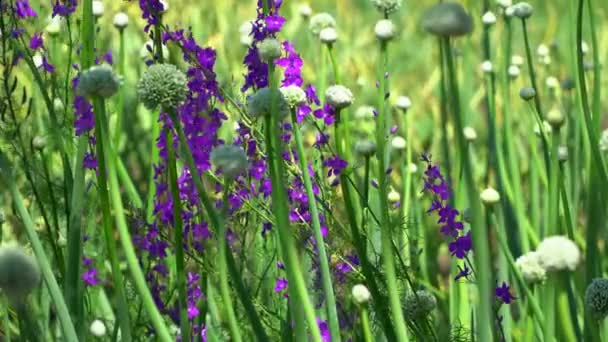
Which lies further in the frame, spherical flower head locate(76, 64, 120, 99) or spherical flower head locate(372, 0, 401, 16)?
spherical flower head locate(372, 0, 401, 16)

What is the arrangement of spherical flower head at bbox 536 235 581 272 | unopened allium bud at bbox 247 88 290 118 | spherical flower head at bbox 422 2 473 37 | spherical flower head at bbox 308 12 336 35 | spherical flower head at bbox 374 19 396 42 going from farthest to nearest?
spherical flower head at bbox 308 12 336 35 → spherical flower head at bbox 374 19 396 42 → unopened allium bud at bbox 247 88 290 118 → spherical flower head at bbox 536 235 581 272 → spherical flower head at bbox 422 2 473 37

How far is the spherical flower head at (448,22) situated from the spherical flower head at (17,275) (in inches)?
10.8

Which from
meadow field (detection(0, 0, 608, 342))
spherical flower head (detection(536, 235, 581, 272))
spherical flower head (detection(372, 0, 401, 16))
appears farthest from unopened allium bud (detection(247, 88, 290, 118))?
spherical flower head (detection(372, 0, 401, 16))

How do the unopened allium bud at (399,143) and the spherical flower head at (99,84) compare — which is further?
the unopened allium bud at (399,143)

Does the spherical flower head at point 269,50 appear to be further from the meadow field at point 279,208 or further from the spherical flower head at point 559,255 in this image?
the spherical flower head at point 559,255

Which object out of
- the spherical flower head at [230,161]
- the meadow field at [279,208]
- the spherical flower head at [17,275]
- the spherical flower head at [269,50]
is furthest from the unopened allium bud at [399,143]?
the spherical flower head at [17,275]

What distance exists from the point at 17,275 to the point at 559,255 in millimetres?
340

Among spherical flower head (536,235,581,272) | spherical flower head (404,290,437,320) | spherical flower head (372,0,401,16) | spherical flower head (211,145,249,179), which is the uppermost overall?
spherical flower head (372,0,401,16)

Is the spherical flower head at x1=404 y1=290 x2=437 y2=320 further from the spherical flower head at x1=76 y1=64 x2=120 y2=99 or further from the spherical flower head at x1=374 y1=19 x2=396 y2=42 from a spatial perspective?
the spherical flower head at x1=76 y1=64 x2=120 y2=99

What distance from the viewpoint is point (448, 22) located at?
545 millimetres

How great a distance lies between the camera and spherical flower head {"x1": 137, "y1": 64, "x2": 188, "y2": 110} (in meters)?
0.80

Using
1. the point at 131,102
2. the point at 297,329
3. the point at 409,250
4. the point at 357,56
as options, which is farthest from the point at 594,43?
the point at 357,56

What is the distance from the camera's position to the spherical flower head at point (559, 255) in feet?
2.19

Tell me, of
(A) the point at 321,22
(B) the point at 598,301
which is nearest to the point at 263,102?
(B) the point at 598,301
